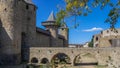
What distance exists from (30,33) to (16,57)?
19.0ft

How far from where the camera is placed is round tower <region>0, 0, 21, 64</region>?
27141 mm

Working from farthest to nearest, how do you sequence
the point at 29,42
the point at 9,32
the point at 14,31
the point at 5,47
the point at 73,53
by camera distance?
the point at 73,53 < the point at 29,42 < the point at 14,31 < the point at 9,32 < the point at 5,47

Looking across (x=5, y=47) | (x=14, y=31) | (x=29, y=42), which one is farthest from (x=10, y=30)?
(x=29, y=42)

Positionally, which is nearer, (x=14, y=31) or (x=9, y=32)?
(x=9, y=32)

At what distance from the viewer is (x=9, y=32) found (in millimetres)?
27594

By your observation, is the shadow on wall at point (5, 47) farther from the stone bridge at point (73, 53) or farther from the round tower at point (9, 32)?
the stone bridge at point (73, 53)

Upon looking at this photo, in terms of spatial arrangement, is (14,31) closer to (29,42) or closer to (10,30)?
(10,30)

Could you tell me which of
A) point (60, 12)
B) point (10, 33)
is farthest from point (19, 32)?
A: point (60, 12)

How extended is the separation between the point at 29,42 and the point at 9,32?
5.73m

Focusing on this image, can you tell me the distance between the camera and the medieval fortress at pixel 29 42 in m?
27.5

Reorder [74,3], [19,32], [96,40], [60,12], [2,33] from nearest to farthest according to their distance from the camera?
[74,3]
[60,12]
[2,33]
[19,32]
[96,40]

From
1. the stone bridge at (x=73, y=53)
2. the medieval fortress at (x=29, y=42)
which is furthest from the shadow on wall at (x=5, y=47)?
the stone bridge at (x=73, y=53)

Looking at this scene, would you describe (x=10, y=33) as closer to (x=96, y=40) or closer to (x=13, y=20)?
(x=13, y=20)

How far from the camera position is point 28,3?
3369 cm
